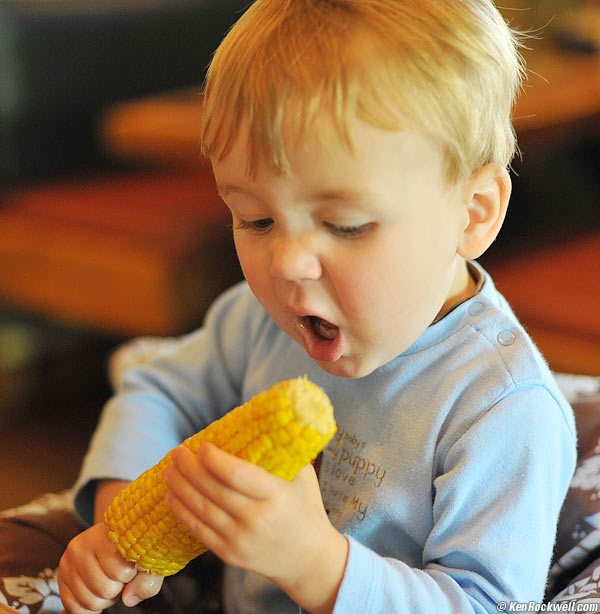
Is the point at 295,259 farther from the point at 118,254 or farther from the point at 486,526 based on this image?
the point at 118,254

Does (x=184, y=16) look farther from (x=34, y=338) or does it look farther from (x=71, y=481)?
(x=71, y=481)

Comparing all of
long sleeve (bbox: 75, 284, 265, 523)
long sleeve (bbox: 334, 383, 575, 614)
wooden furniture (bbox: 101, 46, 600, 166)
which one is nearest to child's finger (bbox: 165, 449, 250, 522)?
long sleeve (bbox: 334, 383, 575, 614)

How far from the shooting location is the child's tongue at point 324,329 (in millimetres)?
813

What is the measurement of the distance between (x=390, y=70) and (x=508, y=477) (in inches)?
14.5

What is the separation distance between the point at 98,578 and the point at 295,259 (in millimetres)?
357

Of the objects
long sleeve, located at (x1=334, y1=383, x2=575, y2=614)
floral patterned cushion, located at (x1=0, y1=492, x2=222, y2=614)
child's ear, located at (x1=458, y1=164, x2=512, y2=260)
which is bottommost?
floral patterned cushion, located at (x1=0, y1=492, x2=222, y2=614)

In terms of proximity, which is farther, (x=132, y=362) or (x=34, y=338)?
(x=34, y=338)

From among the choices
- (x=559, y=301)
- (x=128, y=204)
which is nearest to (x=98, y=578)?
(x=559, y=301)

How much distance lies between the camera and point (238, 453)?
694 millimetres

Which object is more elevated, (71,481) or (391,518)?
(391,518)

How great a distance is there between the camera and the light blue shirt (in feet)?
2.49

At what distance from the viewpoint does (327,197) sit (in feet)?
2.36

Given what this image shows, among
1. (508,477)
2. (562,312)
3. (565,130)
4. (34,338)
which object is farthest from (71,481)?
(508,477)

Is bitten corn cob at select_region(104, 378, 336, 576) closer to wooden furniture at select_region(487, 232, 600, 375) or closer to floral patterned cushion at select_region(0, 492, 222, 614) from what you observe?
floral patterned cushion at select_region(0, 492, 222, 614)
